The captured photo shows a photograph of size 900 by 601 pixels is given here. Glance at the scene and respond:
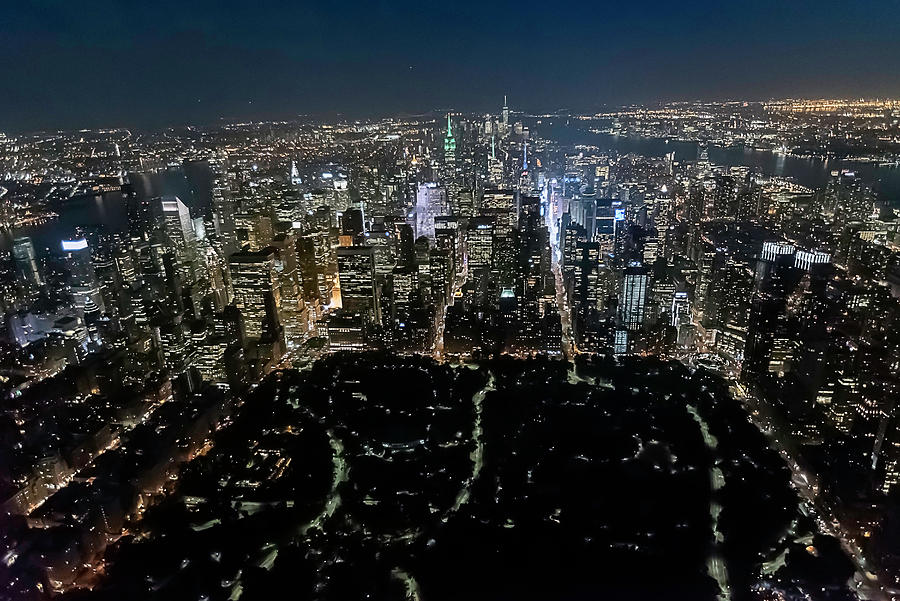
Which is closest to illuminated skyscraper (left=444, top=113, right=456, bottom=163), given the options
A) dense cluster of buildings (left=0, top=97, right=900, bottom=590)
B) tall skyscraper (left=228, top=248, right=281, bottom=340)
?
dense cluster of buildings (left=0, top=97, right=900, bottom=590)

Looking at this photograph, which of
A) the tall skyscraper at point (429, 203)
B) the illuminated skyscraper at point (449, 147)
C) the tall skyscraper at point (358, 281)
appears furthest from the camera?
the tall skyscraper at point (429, 203)


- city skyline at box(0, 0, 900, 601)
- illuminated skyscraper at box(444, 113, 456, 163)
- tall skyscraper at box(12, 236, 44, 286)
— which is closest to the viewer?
city skyline at box(0, 0, 900, 601)

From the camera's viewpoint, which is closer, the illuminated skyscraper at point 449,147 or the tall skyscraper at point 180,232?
the tall skyscraper at point 180,232

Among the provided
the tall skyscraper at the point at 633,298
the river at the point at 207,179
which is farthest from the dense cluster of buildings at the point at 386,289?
the river at the point at 207,179

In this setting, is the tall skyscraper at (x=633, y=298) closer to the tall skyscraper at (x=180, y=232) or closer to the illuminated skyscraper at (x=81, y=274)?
the tall skyscraper at (x=180, y=232)

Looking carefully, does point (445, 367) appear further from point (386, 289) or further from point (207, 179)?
point (207, 179)

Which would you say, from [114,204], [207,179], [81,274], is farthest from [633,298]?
[114,204]

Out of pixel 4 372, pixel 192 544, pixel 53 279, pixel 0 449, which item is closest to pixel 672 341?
pixel 192 544

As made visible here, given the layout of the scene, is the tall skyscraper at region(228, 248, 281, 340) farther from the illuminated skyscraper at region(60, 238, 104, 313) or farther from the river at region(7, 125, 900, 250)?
the river at region(7, 125, 900, 250)

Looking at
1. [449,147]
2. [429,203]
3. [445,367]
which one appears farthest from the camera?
[449,147]

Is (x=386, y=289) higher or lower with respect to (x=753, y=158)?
lower

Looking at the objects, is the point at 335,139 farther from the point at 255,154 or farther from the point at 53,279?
the point at 53,279
